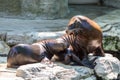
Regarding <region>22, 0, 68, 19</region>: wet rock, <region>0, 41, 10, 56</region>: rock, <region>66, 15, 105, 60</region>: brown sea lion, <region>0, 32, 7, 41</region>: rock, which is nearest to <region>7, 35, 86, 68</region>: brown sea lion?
<region>66, 15, 105, 60</region>: brown sea lion

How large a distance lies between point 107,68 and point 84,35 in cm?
60

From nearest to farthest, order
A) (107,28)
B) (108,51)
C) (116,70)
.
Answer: (116,70) → (108,51) → (107,28)

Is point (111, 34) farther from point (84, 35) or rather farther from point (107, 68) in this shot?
point (107, 68)

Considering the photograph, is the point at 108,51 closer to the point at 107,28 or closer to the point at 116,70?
the point at 107,28

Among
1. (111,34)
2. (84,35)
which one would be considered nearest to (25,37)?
(111,34)

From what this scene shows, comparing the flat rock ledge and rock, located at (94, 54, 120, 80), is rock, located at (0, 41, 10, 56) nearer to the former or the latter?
the flat rock ledge

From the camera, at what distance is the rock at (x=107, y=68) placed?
5.01 m

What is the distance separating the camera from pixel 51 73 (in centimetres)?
473

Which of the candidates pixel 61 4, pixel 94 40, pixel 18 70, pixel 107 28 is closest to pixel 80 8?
pixel 61 4

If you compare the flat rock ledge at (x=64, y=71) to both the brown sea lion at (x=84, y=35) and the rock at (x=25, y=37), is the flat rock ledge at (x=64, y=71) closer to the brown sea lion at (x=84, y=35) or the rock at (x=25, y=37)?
the brown sea lion at (x=84, y=35)

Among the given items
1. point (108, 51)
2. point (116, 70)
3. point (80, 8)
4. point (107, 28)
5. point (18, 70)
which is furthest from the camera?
point (80, 8)

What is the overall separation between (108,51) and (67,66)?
2171mm

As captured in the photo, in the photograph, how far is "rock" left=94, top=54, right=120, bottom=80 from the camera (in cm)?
501

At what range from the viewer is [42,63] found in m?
5.08
